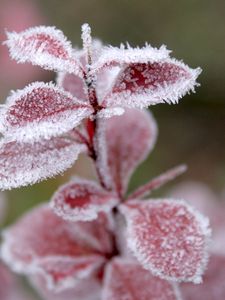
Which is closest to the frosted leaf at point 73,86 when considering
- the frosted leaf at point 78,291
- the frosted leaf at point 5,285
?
the frosted leaf at point 78,291

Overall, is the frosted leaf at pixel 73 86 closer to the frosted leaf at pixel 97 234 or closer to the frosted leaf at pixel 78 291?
the frosted leaf at pixel 97 234

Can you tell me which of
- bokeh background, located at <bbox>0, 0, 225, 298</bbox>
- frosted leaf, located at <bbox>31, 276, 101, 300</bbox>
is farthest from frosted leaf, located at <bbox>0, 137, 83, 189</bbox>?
bokeh background, located at <bbox>0, 0, 225, 298</bbox>

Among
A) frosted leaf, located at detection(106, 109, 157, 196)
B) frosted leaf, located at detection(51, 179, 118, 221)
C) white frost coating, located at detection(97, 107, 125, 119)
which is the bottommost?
frosted leaf, located at detection(51, 179, 118, 221)

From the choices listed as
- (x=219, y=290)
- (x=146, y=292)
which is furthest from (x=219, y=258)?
(x=146, y=292)

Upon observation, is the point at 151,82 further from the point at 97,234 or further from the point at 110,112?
the point at 97,234

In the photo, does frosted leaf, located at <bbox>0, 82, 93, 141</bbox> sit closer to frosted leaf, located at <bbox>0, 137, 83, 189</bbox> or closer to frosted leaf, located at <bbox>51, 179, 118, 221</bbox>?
frosted leaf, located at <bbox>0, 137, 83, 189</bbox>
